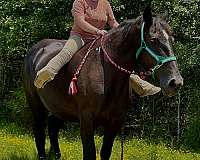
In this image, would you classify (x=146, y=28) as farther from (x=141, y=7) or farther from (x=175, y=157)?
(x=141, y=7)

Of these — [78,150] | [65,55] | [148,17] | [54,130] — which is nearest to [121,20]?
[78,150]

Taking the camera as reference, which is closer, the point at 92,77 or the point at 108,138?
the point at 92,77

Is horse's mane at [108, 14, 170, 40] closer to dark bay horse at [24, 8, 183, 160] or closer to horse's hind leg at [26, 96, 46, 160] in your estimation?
dark bay horse at [24, 8, 183, 160]

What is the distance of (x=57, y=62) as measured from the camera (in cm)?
591

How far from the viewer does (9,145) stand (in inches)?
341

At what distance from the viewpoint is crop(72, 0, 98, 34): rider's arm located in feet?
19.1

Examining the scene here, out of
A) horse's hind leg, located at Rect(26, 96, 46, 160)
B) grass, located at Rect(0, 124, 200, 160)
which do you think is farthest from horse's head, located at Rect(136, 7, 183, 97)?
grass, located at Rect(0, 124, 200, 160)

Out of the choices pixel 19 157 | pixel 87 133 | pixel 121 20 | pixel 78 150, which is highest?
pixel 121 20

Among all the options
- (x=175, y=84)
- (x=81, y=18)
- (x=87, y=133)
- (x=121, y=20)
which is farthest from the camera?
(x=121, y=20)

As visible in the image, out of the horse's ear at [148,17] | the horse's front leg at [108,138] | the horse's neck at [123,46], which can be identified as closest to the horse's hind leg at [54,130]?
the horse's front leg at [108,138]

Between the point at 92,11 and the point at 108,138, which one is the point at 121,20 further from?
the point at 108,138

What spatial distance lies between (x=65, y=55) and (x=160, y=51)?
1.37 m

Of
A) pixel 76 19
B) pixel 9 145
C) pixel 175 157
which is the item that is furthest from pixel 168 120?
pixel 76 19

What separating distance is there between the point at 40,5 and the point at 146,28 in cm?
666
